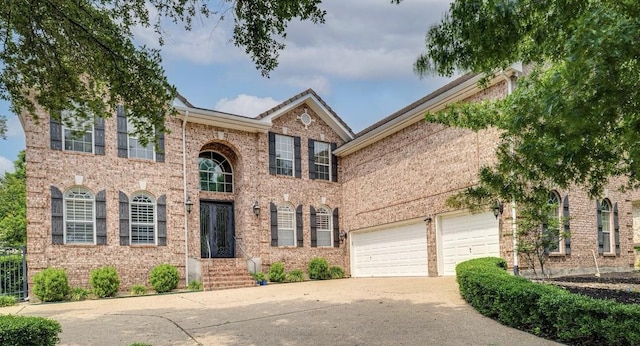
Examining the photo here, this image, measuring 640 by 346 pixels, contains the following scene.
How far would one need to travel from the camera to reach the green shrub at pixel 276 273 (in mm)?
16219

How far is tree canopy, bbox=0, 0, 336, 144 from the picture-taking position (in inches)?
244

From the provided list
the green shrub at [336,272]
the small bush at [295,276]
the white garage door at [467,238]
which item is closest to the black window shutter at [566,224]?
the white garage door at [467,238]

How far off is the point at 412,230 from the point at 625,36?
13.3 metres

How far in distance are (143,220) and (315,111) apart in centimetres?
827

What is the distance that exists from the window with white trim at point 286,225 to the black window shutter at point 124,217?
5.65m

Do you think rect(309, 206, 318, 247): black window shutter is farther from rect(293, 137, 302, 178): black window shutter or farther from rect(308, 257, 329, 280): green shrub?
rect(293, 137, 302, 178): black window shutter

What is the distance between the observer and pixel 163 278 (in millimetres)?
14234

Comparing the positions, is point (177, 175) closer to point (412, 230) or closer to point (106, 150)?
point (106, 150)

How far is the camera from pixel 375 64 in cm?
1145

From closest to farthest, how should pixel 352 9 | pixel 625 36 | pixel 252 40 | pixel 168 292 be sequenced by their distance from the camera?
1. pixel 625 36
2. pixel 352 9
3. pixel 252 40
4. pixel 168 292

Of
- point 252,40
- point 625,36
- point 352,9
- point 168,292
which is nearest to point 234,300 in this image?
point 168,292

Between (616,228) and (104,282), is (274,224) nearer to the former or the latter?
(104,282)

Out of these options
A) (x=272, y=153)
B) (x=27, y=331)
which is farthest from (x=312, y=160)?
(x=27, y=331)

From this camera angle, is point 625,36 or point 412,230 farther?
point 412,230
